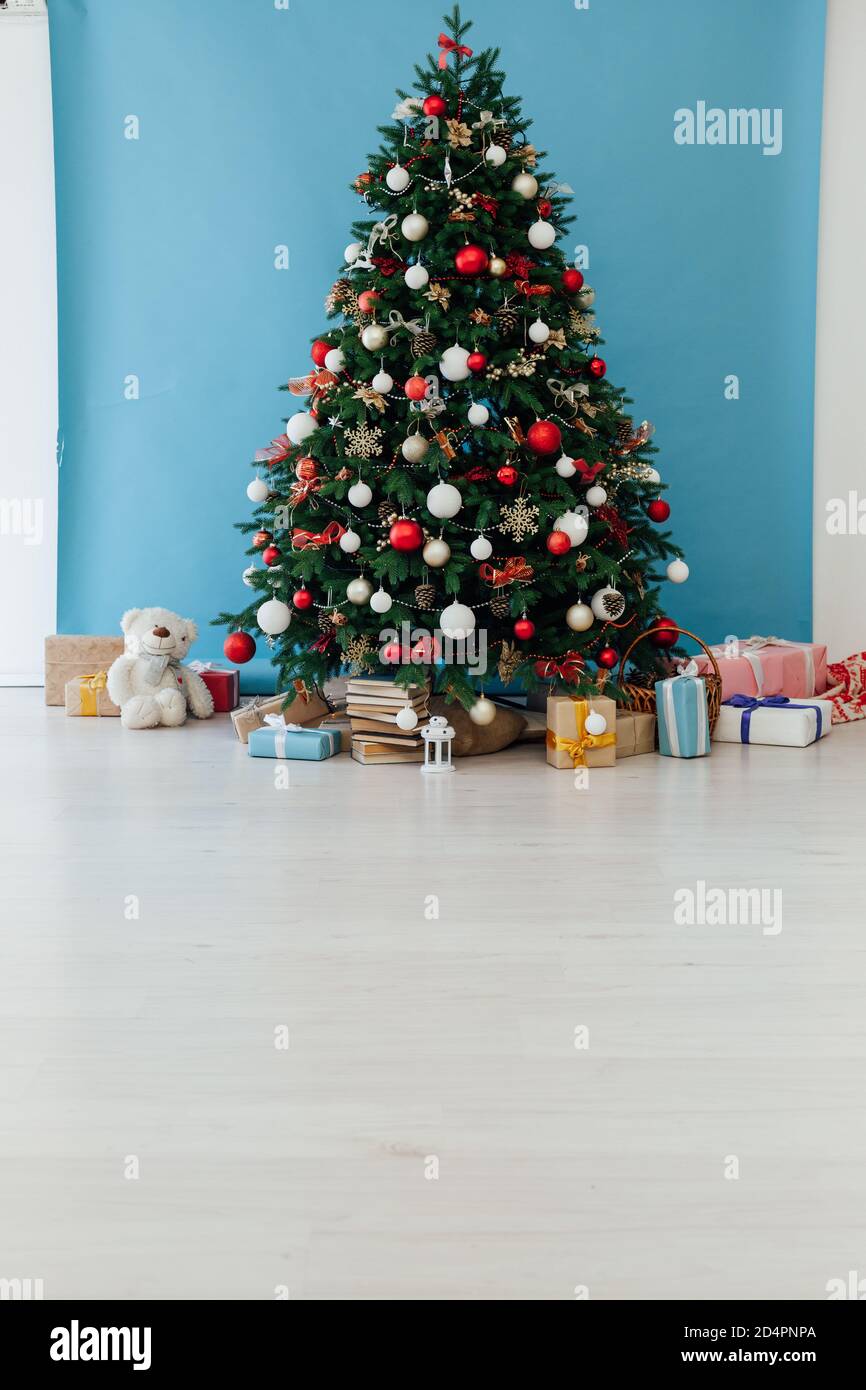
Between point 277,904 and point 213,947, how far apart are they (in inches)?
9.3

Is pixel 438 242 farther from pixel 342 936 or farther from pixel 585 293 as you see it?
pixel 342 936

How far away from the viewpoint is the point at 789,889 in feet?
8.12

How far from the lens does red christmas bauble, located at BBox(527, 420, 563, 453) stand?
3.60 metres

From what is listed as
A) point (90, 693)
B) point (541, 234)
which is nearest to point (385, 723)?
point (90, 693)

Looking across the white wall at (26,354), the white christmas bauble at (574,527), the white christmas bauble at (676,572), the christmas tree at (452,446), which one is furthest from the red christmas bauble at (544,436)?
the white wall at (26,354)

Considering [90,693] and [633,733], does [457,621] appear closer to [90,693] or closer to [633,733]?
[633,733]

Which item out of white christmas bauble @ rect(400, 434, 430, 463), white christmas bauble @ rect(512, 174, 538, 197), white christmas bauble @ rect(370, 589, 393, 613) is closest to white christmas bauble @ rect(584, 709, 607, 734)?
white christmas bauble @ rect(370, 589, 393, 613)

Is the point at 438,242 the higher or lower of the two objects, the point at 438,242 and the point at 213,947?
the higher

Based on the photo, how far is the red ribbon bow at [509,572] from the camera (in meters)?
3.58

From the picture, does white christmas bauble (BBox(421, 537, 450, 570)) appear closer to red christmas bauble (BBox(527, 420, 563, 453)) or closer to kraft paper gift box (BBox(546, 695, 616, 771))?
red christmas bauble (BBox(527, 420, 563, 453))

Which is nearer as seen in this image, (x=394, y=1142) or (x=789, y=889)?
(x=394, y=1142)

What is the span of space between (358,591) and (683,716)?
102 centimetres
